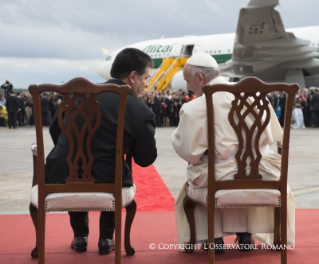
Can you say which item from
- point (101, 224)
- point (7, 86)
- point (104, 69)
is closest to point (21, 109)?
point (7, 86)

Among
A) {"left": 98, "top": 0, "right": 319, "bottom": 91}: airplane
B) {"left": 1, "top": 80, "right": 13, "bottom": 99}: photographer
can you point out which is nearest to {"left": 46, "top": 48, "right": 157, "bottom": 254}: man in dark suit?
{"left": 98, "top": 0, "right": 319, "bottom": 91}: airplane

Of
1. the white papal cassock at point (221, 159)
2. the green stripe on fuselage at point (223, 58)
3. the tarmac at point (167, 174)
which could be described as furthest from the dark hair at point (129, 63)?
the green stripe on fuselage at point (223, 58)

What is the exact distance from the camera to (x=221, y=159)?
309cm

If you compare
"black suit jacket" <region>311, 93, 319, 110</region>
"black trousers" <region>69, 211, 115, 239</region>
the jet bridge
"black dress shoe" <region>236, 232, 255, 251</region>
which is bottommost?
"black dress shoe" <region>236, 232, 255, 251</region>

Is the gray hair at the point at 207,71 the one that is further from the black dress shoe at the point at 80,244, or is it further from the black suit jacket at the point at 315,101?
the black suit jacket at the point at 315,101

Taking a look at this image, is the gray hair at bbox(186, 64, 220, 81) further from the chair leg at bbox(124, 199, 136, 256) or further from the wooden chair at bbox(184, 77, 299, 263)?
the chair leg at bbox(124, 199, 136, 256)

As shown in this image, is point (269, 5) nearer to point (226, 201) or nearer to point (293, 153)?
point (293, 153)

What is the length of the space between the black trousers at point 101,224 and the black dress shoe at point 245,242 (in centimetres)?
89

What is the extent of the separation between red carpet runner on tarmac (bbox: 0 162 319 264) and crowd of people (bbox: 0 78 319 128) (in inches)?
593

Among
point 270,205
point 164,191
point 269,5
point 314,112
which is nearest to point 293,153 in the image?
point 164,191

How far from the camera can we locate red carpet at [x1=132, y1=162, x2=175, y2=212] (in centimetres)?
494

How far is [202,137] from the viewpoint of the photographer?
3055 millimetres

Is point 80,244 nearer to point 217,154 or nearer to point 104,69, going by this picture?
point 217,154

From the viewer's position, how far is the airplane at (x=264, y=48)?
2159cm
